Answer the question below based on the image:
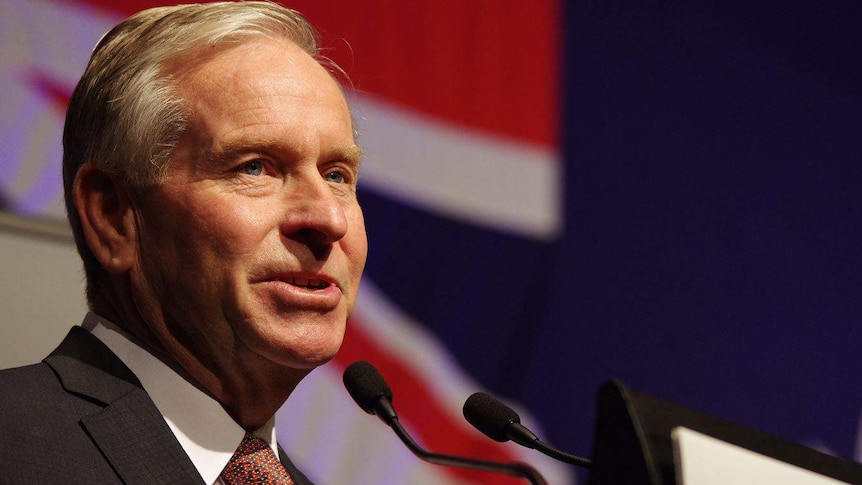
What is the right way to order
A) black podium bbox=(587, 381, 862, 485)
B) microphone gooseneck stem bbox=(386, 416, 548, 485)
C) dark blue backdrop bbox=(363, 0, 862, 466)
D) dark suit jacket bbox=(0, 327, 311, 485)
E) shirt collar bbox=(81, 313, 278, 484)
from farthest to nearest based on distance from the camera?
1. dark blue backdrop bbox=(363, 0, 862, 466)
2. shirt collar bbox=(81, 313, 278, 484)
3. dark suit jacket bbox=(0, 327, 311, 485)
4. microphone gooseneck stem bbox=(386, 416, 548, 485)
5. black podium bbox=(587, 381, 862, 485)

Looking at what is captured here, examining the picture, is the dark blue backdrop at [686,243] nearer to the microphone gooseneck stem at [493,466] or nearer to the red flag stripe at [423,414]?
the red flag stripe at [423,414]

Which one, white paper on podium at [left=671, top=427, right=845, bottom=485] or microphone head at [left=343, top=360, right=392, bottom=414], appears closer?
white paper on podium at [left=671, top=427, right=845, bottom=485]

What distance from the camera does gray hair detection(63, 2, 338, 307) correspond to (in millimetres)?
1491

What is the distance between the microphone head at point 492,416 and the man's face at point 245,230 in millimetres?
249

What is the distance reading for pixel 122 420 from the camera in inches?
53.1

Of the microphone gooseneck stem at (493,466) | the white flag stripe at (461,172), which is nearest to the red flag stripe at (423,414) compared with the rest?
the white flag stripe at (461,172)

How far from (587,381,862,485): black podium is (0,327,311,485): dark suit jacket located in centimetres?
65

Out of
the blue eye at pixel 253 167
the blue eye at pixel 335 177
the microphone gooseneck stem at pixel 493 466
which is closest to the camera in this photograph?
the microphone gooseneck stem at pixel 493 466

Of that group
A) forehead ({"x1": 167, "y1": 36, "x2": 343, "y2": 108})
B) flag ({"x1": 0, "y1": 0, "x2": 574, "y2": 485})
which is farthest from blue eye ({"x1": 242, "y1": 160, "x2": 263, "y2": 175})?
flag ({"x1": 0, "y1": 0, "x2": 574, "y2": 485})

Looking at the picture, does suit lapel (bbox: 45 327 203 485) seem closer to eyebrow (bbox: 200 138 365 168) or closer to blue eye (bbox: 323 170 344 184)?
eyebrow (bbox: 200 138 365 168)

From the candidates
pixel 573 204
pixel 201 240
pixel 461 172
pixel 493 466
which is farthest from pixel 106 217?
pixel 573 204

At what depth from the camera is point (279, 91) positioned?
1533 mm

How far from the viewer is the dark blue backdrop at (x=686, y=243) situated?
8.66 feet

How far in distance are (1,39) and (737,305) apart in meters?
2.14
